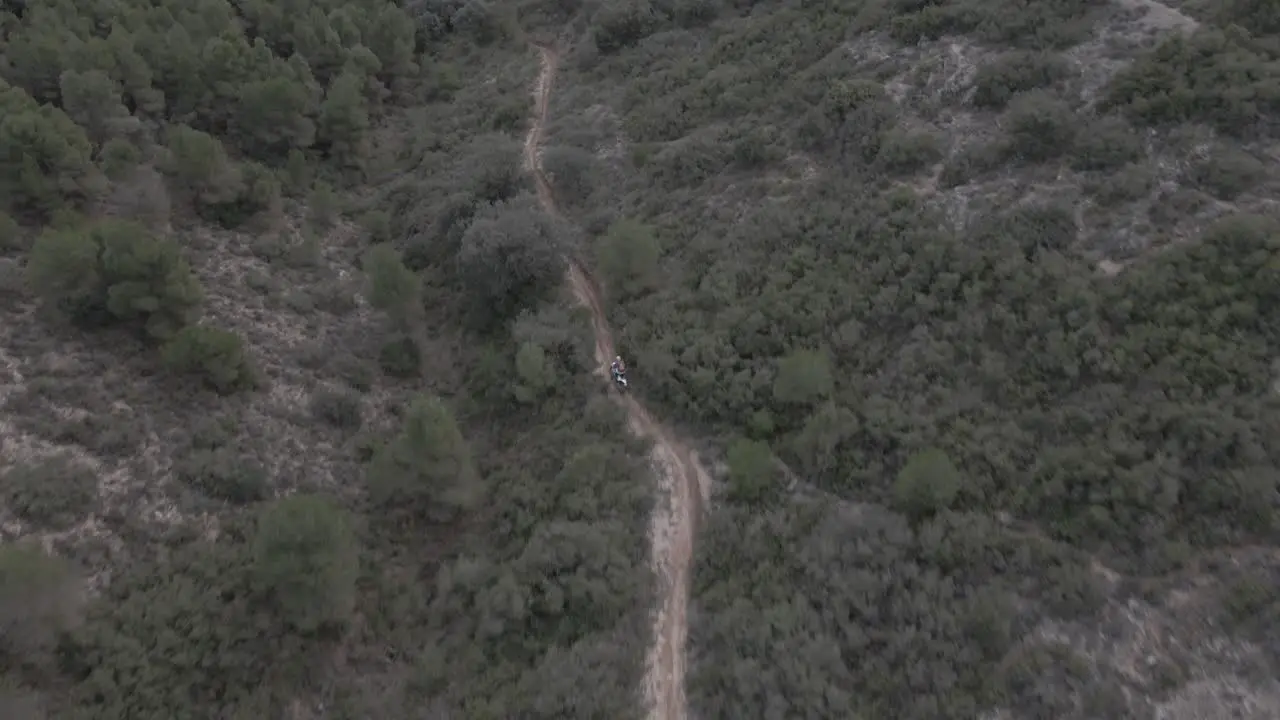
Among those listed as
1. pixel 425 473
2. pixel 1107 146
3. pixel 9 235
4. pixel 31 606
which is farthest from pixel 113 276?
pixel 1107 146

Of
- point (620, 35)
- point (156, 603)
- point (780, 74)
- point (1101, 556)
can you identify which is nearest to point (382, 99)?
point (620, 35)

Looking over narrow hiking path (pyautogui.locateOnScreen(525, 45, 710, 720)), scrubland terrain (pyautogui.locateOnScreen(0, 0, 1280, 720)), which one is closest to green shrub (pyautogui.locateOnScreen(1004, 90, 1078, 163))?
scrubland terrain (pyautogui.locateOnScreen(0, 0, 1280, 720))

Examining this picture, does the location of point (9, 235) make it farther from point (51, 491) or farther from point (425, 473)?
point (425, 473)

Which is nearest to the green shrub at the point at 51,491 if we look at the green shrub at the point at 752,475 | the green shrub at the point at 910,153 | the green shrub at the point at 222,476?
the green shrub at the point at 222,476

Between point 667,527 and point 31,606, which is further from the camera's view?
point 667,527

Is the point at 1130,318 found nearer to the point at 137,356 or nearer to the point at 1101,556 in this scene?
the point at 1101,556

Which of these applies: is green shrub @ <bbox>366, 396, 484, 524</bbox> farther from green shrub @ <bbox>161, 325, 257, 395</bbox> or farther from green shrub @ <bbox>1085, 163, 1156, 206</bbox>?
green shrub @ <bbox>1085, 163, 1156, 206</bbox>

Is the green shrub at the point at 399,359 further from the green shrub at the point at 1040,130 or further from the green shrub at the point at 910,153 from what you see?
the green shrub at the point at 1040,130
